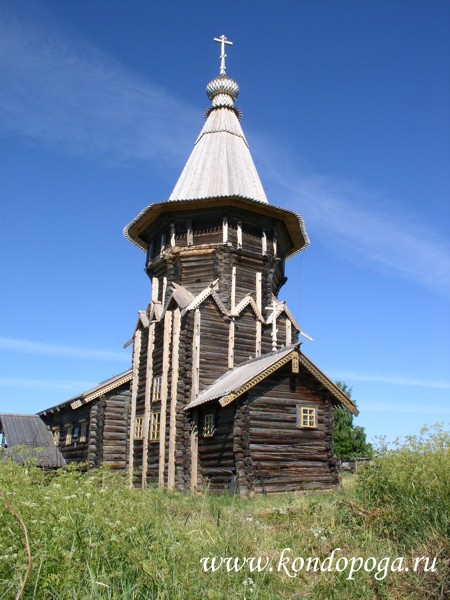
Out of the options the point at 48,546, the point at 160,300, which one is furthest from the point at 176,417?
the point at 48,546

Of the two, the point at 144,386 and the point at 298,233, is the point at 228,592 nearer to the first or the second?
the point at 144,386

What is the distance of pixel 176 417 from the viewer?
809 inches

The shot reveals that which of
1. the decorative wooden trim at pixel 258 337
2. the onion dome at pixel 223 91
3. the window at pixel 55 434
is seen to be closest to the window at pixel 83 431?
the window at pixel 55 434

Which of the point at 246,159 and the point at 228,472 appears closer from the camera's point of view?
the point at 228,472

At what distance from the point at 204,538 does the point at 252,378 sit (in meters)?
10.8

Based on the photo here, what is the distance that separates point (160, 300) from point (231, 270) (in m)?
3.62

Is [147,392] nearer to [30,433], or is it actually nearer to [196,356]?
[196,356]

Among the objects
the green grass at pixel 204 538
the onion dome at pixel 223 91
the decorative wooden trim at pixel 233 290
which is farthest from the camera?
the onion dome at pixel 223 91

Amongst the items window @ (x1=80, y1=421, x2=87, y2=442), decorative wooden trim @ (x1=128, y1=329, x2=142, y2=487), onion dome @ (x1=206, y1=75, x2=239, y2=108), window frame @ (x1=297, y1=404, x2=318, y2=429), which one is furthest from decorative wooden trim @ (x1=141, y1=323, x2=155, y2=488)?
onion dome @ (x1=206, y1=75, x2=239, y2=108)

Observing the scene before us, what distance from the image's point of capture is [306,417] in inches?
758

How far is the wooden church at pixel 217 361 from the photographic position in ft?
60.6

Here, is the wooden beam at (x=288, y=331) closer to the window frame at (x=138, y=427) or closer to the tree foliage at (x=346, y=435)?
the window frame at (x=138, y=427)

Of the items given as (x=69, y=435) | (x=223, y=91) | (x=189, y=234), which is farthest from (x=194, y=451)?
(x=223, y=91)

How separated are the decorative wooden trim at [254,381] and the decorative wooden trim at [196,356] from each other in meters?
3.51
